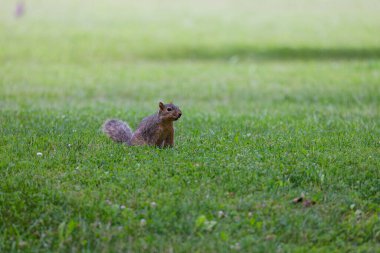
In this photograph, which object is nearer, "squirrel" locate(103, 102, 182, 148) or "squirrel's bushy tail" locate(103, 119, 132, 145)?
"squirrel" locate(103, 102, 182, 148)

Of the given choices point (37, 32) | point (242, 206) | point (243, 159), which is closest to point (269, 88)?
point (243, 159)

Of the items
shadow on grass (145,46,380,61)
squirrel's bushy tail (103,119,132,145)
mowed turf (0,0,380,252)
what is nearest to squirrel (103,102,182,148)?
squirrel's bushy tail (103,119,132,145)

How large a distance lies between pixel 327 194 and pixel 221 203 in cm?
117

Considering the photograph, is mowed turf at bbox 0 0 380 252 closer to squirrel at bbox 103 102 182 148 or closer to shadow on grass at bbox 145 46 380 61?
squirrel at bbox 103 102 182 148

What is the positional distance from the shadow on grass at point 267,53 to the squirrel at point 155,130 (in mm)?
14295

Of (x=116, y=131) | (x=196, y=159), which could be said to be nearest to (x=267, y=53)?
(x=116, y=131)

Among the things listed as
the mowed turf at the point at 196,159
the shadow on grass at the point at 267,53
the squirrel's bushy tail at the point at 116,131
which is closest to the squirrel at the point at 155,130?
the squirrel's bushy tail at the point at 116,131

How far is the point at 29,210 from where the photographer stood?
6500 millimetres

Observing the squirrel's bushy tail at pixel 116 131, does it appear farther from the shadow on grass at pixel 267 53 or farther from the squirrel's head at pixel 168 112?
the shadow on grass at pixel 267 53

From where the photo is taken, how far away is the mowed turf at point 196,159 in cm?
621

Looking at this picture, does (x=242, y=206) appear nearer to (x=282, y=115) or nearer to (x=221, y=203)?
(x=221, y=203)

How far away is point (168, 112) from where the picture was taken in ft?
26.1

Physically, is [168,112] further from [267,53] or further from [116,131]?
[267,53]

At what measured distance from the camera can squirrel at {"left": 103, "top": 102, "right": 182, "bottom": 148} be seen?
7.97m
